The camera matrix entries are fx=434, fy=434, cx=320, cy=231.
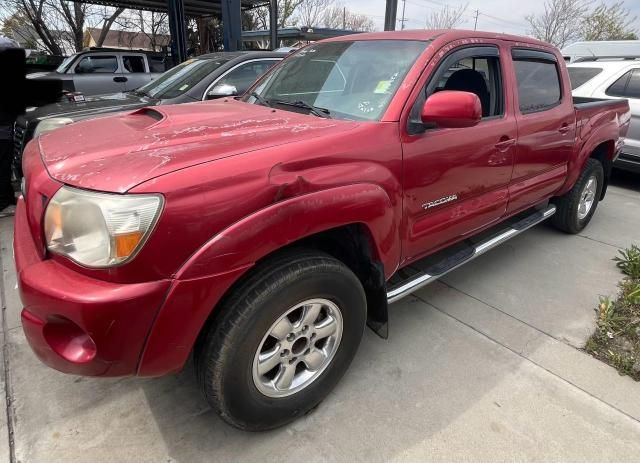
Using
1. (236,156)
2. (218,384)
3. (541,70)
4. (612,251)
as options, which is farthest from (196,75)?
(612,251)

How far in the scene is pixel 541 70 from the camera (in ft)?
11.2

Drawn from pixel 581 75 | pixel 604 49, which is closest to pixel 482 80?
pixel 581 75

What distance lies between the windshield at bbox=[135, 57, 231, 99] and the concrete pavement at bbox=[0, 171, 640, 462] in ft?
10.1

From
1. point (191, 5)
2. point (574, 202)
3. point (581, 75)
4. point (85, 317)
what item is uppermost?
point (191, 5)

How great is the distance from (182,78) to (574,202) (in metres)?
4.69

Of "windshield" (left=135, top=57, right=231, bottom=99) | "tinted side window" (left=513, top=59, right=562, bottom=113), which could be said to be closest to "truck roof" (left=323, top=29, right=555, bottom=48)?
"tinted side window" (left=513, top=59, right=562, bottom=113)

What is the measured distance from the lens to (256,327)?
174cm

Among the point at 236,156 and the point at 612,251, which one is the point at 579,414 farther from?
the point at 612,251

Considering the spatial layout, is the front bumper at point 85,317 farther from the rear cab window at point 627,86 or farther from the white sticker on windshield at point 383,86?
the rear cab window at point 627,86

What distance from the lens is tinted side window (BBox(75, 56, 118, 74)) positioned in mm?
9945

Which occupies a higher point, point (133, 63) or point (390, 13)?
point (390, 13)

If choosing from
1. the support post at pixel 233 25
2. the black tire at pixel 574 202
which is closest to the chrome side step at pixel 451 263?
the black tire at pixel 574 202

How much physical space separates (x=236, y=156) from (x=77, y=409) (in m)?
1.52

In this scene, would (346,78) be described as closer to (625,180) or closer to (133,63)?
(625,180)
